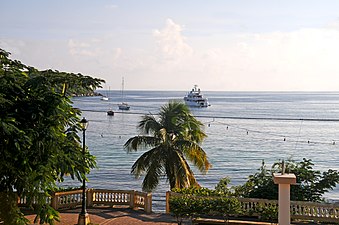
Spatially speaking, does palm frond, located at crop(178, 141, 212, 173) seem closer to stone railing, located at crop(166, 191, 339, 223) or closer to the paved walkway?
the paved walkway

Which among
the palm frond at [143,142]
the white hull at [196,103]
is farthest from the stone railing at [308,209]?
the white hull at [196,103]

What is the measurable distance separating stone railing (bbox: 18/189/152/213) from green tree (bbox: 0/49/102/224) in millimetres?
6346

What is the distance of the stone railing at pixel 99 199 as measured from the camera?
62.7ft

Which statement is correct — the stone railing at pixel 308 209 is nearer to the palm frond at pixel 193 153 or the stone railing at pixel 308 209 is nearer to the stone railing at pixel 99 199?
the stone railing at pixel 99 199

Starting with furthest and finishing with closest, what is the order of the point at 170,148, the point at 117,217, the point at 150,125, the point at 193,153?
1. the point at 150,125
2. the point at 193,153
3. the point at 170,148
4. the point at 117,217

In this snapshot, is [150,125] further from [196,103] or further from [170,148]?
[196,103]

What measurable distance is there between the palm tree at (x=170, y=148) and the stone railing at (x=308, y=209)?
4472mm

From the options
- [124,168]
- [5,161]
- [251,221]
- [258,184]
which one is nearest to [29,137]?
[5,161]

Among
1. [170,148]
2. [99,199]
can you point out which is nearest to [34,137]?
[99,199]

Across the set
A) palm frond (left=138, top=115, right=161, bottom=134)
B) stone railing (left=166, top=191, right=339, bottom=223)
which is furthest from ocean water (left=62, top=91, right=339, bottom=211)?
stone railing (left=166, top=191, right=339, bottom=223)

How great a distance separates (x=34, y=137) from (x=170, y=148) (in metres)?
10.5

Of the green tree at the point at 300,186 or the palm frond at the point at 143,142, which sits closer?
the green tree at the point at 300,186

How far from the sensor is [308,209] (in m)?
17.2

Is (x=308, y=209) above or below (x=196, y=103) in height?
below
